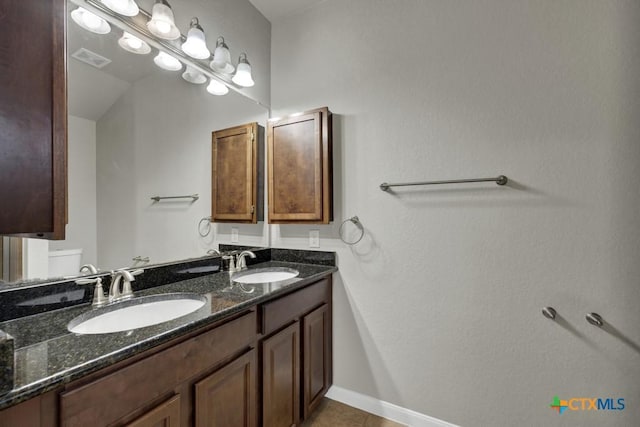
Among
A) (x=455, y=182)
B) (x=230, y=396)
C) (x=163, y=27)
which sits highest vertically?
(x=163, y=27)

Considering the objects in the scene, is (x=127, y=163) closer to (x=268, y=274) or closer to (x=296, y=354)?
(x=268, y=274)

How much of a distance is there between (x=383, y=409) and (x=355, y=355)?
13.4 inches

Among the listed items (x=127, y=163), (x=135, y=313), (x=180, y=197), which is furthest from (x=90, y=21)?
(x=135, y=313)

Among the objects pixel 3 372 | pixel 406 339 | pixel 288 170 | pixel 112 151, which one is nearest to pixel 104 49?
pixel 112 151

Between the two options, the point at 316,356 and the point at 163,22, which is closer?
the point at 163,22

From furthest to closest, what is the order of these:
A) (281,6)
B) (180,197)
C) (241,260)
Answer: (281,6) < (241,260) < (180,197)

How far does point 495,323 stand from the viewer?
143 centimetres

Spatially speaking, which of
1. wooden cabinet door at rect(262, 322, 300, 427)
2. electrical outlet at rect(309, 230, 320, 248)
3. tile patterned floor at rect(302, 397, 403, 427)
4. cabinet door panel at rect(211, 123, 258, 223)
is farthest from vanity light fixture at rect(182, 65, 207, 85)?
tile patterned floor at rect(302, 397, 403, 427)

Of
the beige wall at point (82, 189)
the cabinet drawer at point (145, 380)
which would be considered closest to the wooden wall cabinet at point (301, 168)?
the cabinet drawer at point (145, 380)

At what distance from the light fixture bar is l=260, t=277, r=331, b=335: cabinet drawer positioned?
139cm

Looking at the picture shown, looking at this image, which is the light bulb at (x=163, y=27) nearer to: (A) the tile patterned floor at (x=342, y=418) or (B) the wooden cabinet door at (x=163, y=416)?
(B) the wooden cabinet door at (x=163, y=416)

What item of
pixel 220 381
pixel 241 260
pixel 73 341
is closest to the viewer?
pixel 73 341

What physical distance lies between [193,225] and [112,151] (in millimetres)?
566

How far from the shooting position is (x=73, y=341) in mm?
776
